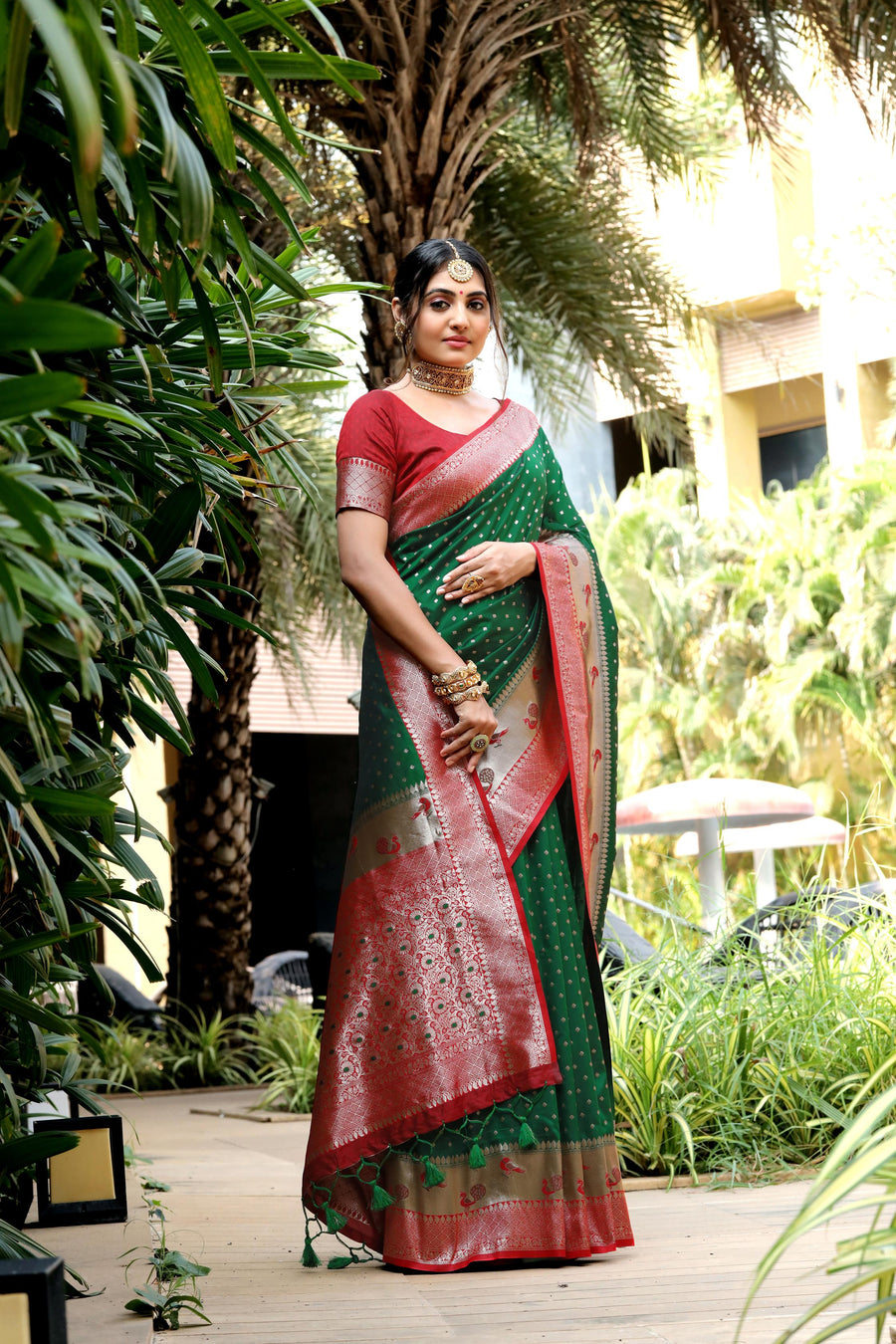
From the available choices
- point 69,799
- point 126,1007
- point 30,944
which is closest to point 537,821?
point 30,944

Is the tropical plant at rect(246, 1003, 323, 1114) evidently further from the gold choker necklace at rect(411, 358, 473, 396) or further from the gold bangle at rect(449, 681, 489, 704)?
the gold choker necklace at rect(411, 358, 473, 396)

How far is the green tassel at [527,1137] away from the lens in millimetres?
2924

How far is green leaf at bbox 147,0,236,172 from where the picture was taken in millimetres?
1537

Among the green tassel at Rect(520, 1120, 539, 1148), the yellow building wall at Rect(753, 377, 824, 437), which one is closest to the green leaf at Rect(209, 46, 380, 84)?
the green tassel at Rect(520, 1120, 539, 1148)

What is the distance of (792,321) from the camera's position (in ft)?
89.7

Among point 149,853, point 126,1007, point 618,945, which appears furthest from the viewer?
point 149,853

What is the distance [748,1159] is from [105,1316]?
2125 millimetres

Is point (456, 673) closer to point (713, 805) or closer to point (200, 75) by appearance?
point (200, 75)

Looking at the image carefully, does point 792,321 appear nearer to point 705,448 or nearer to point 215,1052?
point 705,448

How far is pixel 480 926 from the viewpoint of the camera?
304 centimetres

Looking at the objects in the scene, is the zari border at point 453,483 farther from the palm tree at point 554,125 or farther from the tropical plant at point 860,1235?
the tropical plant at point 860,1235

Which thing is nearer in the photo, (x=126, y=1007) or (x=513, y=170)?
(x=513, y=170)

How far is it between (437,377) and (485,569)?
0.47 metres

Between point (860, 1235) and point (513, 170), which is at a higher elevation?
point (513, 170)
